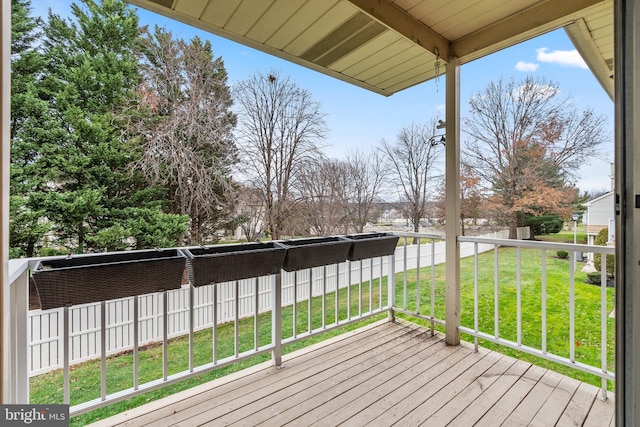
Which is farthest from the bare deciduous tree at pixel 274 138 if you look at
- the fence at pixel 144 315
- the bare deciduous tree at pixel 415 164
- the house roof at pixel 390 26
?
the house roof at pixel 390 26

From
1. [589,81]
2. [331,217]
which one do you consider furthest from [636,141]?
[331,217]

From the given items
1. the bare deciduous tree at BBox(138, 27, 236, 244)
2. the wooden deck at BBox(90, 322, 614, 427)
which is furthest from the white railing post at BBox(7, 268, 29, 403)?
the bare deciduous tree at BBox(138, 27, 236, 244)

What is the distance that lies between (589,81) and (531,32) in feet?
5.71

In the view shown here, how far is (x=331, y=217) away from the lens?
4.75 m

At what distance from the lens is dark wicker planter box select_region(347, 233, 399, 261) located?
241 cm

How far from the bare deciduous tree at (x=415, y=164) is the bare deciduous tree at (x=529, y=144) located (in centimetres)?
97

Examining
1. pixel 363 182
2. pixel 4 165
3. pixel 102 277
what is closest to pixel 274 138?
pixel 363 182

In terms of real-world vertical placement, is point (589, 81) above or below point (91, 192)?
above

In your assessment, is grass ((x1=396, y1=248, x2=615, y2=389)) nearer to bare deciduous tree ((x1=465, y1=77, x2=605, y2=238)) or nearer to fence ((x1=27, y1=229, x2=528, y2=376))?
fence ((x1=27, y1=229, x2=528, y2=376))

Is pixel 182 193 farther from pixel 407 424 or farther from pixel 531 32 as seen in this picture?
pixel 531 32

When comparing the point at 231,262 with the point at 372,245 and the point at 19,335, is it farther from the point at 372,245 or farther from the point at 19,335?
the point at 372,245

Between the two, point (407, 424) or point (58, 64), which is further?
point (58, 64)

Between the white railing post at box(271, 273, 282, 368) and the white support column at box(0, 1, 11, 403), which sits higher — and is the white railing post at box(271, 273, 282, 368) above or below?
below

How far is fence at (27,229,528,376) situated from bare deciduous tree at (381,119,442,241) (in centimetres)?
125
